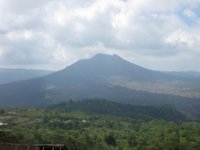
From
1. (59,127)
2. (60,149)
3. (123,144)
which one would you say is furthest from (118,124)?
(60,149)

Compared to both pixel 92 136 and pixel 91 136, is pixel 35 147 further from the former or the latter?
pixel 92 136

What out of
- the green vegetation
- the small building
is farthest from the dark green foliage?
the small building

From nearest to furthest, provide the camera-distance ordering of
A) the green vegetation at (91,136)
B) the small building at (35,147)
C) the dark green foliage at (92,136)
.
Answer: the small building at (35,147), the dark green foliage at (92,136), the green vegetation at (91,136)

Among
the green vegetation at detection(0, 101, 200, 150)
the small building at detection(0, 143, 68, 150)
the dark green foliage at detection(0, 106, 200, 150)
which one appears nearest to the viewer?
the small building at detection(0, 143, 68, 150)

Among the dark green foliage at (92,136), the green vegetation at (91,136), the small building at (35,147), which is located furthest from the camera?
the green vegetation at (91,136)

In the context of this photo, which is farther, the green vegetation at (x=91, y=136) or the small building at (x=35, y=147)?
the green vegetation at (x=91, y=136)

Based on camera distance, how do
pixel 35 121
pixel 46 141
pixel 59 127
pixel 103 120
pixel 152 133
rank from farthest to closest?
1. pixel 103 120
2. pixel 35 121
3. pixel 59 127
4. pixel 152 133
5. pixel 46 141

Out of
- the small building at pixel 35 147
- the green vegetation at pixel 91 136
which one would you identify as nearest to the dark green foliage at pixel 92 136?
the green vegetation at pixel 91 136

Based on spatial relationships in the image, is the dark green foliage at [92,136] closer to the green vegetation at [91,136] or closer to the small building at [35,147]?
the green vegetation at [91,136]

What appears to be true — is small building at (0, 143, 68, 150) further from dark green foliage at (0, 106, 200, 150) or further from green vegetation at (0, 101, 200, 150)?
green vegetation at (0, 101, 200, 150)

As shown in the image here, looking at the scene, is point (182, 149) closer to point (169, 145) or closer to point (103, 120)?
point (169, 145)

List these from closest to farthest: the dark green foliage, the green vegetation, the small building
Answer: the small building, the dark green foliage, the green vegetation
